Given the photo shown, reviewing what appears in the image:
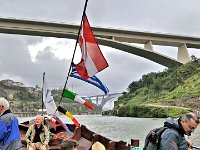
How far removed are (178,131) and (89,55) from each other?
2.73 metres

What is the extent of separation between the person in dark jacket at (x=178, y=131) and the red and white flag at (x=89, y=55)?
2332mm

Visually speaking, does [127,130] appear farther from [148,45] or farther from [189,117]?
[148,45]

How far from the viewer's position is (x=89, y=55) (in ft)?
17.8

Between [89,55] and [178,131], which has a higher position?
[89,55]

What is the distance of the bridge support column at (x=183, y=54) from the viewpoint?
6269 cm

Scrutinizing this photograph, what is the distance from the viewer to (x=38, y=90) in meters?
129

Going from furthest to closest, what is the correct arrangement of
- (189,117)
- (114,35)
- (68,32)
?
(114,35)
(68,32)
(189,117)

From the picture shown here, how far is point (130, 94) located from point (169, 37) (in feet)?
66.2

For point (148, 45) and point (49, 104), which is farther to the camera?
point (148, 45)

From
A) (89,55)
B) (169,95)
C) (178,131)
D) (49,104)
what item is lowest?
(178,131)

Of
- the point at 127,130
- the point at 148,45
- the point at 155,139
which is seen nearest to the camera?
the point at 155,139

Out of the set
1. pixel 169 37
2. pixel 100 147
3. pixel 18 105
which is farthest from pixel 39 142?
pixel 18 105

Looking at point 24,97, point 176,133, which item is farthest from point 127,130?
point 24,97

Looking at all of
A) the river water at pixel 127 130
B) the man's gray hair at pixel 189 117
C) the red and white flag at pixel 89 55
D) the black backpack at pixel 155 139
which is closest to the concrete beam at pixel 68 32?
the river water at pixel 127 130
